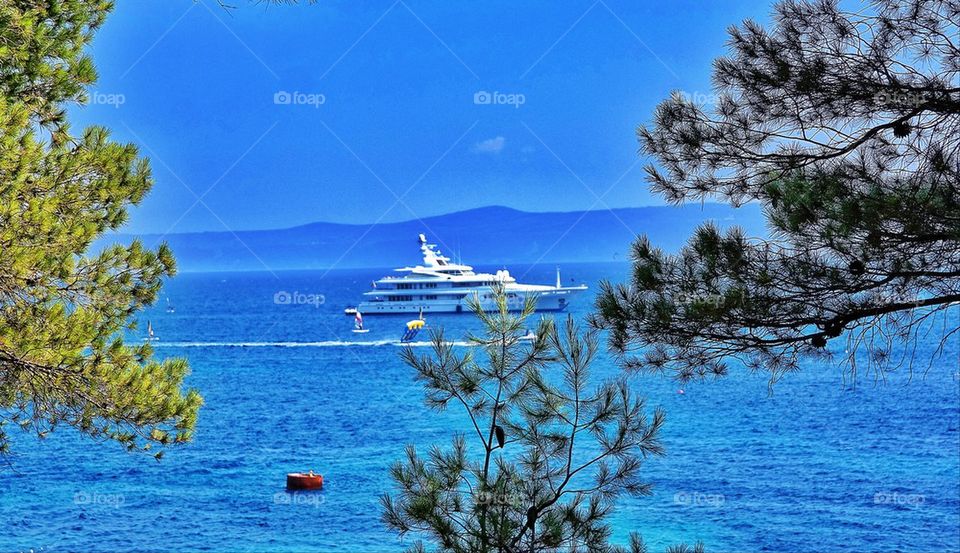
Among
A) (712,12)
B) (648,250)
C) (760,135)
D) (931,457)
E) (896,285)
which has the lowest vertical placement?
(931,457)

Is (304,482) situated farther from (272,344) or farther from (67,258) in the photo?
(272,344)

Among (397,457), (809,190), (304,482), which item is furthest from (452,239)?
(809,190)

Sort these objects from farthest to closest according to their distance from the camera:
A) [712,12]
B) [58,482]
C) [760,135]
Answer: [712,12] < [58,482] < [760,135]

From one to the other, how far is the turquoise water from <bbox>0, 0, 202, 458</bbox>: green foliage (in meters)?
14.1

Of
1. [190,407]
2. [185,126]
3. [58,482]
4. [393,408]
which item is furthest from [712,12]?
[190,407]

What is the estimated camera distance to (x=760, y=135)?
466cm

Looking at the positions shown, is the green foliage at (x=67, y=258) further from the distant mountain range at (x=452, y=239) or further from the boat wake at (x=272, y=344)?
the distant mountain range at (x=452, y=239)

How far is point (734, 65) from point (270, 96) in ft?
516

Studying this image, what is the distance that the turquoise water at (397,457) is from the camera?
20.5m

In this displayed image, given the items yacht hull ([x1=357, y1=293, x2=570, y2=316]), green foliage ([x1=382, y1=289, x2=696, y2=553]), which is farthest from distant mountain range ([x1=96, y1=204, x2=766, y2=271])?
green foliage ([x1=382, y1=289, x2=696, y2=553])

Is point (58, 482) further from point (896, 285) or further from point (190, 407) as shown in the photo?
point (896, 285)

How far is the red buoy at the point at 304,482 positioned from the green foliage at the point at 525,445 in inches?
848

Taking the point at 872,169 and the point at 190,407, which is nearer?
the point at 872,169

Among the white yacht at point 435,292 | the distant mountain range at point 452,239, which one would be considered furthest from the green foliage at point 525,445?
the distant mountain range at point 452,239
